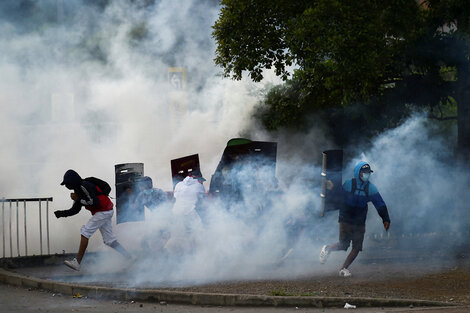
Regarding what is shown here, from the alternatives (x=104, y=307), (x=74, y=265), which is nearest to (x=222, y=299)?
(x=104, y=307)

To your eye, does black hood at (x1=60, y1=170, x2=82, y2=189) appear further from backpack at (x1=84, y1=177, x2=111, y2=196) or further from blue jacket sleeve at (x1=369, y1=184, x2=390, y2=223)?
blue jacket sleeve at (x1=369, y1=184, x2=390, y2=223)

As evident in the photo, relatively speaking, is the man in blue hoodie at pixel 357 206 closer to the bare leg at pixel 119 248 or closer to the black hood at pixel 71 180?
the bare leg at pixel 119 248

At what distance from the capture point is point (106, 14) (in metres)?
19.1

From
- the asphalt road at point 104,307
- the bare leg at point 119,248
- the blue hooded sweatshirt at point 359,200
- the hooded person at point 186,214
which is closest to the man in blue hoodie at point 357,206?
the blue hooded sweatshirt at point 359,200

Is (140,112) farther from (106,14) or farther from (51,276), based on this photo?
(51,276)

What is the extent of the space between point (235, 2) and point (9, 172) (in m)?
6.78

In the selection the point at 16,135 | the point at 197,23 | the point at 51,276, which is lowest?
the point at 51,276

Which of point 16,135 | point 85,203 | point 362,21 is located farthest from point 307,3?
point 16,135

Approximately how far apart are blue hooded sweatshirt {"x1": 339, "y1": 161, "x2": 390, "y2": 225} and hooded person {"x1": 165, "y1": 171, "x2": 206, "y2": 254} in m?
2.40

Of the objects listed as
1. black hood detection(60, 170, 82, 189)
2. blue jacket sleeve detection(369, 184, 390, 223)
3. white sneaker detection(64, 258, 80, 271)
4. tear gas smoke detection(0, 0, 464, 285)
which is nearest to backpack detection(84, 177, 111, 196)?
black hood detection(60, 170, 82, 189)

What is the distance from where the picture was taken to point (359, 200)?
988cm

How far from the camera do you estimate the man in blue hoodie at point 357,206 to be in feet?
32.3

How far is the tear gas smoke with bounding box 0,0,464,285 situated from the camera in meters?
14.8

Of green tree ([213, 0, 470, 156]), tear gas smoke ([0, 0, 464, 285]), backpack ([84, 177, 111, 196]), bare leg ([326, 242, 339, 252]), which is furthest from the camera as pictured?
tear gas smoke ([0, 0, 464, 285])
